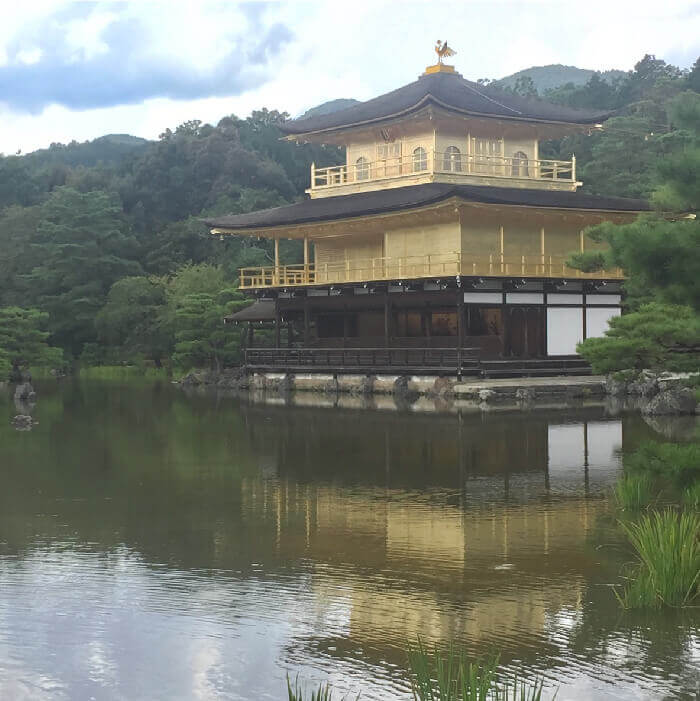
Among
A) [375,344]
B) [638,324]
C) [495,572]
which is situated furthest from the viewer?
[375,344]

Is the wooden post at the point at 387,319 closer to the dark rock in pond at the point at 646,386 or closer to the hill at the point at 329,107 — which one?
the dark rock in pond at the point at 646,386

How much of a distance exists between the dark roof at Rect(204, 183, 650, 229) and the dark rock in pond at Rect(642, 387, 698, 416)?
1039cm

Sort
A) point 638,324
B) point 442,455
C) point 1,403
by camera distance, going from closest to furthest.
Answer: point 638,324 < point 442,455 < point 1,403

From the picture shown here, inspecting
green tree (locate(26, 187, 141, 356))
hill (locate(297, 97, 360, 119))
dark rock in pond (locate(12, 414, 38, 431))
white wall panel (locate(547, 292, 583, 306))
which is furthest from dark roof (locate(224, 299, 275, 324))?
hill (locate(297, 97, 360, 119))

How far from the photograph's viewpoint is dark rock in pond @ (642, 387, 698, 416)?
1059 inches

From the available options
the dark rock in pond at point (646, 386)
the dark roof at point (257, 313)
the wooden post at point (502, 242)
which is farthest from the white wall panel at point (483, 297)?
the dark roof at point (257, 313)

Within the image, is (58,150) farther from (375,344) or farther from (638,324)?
(638,324)

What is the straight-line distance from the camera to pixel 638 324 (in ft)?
50.2

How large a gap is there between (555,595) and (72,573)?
172 inches

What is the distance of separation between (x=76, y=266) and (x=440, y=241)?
2855cm

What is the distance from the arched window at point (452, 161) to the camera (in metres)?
41.0

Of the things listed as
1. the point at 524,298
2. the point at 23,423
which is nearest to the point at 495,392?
the point at 524,298

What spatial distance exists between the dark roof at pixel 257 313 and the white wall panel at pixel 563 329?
11.7 m

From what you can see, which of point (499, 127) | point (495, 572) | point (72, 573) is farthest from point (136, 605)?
point (499, 127)
